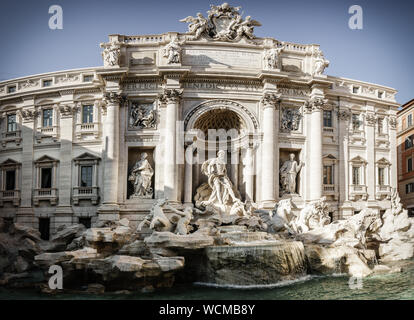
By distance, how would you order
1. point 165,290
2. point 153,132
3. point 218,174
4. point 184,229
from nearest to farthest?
point 165,290
point 184,229
point 218,174
point 153,132

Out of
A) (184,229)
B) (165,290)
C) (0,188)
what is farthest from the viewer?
(0,188)

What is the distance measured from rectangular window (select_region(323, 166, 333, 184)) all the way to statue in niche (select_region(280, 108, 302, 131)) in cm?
316

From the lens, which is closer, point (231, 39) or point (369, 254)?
point (369, 254)

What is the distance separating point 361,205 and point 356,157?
2.94 metres

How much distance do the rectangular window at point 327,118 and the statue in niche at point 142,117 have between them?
34.1 ft

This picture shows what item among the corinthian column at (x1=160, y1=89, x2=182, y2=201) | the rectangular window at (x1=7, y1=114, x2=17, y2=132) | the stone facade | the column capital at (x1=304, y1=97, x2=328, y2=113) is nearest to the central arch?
the corinthian column at (x1=160, y1=89, x2=182, y2=201)

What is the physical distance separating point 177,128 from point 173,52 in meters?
4.20

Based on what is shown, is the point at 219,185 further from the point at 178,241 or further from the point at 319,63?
the point at 319,63

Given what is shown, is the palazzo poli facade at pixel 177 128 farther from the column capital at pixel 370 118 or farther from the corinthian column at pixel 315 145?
the column capital at pixel 370 118

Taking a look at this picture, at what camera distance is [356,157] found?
2373 cm

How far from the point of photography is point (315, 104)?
22.4 metres

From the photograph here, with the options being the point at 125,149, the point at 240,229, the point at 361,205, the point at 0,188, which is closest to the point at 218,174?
the point at 240,229

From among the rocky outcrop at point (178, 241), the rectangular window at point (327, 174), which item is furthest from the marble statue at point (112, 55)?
the rectangular window at point (327, 174)

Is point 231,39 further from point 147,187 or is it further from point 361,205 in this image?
point 361,205
